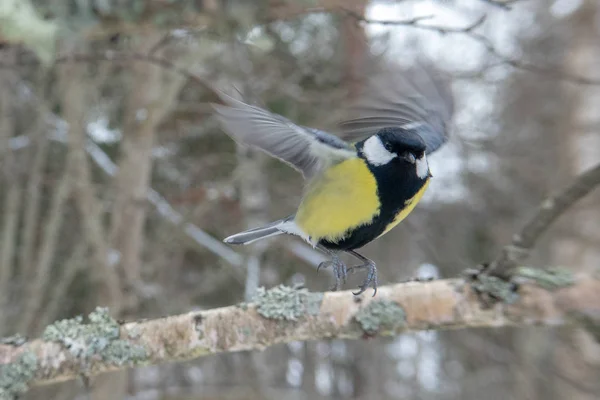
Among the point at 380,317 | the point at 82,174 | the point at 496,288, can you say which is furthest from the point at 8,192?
the point at 496,288

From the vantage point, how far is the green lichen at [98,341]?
1.01 metres

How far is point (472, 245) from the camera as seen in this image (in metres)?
3.60

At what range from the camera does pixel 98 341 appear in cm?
101

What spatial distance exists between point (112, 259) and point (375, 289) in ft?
3.80

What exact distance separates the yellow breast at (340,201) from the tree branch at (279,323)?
130 millimetres

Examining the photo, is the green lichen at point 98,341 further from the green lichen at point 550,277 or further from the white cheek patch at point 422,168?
the green lichen at point 550,277

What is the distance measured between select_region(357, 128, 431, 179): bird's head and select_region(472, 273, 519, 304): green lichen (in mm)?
259

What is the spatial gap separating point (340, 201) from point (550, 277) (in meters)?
0.45

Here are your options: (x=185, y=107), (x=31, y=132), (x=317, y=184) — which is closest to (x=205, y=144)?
(x=185, y=107)

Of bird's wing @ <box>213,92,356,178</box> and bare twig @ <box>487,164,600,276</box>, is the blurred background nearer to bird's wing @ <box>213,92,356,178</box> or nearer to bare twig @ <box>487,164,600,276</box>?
bird's wing @ <box>213,92,356,178</box>

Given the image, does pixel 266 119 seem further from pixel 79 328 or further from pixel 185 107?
pixel 185 107

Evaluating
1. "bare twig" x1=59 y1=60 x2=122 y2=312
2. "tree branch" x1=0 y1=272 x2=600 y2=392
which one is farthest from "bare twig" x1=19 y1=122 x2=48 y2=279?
"tree branch" x1=0 y1=272 x2=600 y2=392

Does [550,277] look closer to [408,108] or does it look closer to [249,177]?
[408,108]

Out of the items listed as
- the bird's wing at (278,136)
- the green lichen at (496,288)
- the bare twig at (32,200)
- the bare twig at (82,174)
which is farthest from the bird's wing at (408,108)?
the bare twig at (32,200)
